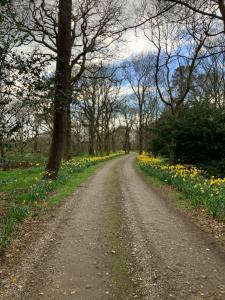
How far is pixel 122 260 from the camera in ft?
19.6

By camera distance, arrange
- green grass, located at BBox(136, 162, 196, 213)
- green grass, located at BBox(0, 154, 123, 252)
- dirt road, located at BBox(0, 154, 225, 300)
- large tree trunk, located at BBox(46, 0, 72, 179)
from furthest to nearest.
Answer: large tree trunk, located at BBox(46, 0, 72, 179)
green grass, located at BBox(136, 162, 196, 213)
green grass, located at BBox(0, 154, 123, 252)
dirt road, located at BBox(0, 154, 225, 300)

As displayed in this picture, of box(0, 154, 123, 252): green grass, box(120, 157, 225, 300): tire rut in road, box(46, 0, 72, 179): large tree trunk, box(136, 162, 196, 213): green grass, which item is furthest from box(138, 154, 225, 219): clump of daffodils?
box(46, 0, 72, 179): large tree trunk

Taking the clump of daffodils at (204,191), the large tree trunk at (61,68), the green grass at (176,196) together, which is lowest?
the green grass at (176,196)

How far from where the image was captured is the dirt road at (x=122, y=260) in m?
4.89

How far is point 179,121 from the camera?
21016mm

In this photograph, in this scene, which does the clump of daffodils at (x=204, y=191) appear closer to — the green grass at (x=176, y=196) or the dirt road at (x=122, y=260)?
the green grass at (x=176, y=196)

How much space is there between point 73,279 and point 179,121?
1674 centimetres

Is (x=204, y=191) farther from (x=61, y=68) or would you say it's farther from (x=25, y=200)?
(x=61, y=68)

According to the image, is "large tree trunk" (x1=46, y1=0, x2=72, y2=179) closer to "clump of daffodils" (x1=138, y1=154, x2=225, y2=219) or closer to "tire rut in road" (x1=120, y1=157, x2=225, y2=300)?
"tire rut in road" (x1=120, y1=157, x2=225, y2=300)

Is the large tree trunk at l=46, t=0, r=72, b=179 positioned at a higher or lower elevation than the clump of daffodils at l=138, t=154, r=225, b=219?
higher

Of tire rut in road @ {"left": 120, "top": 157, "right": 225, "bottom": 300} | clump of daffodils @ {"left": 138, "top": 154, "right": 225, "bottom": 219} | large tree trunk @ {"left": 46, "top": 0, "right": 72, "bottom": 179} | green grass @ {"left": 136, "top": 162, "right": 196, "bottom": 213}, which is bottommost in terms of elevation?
tire rut in road @ {"left": 120, "top": 157, "right": 225, "bottom": 300}

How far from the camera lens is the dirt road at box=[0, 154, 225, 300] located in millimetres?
4891

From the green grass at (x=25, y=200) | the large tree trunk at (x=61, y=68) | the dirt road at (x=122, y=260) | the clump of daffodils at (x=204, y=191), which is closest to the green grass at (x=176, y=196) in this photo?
the clump of daffodils at (x=204, y=191)

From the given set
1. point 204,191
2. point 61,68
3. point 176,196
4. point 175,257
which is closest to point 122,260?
point 175,257
